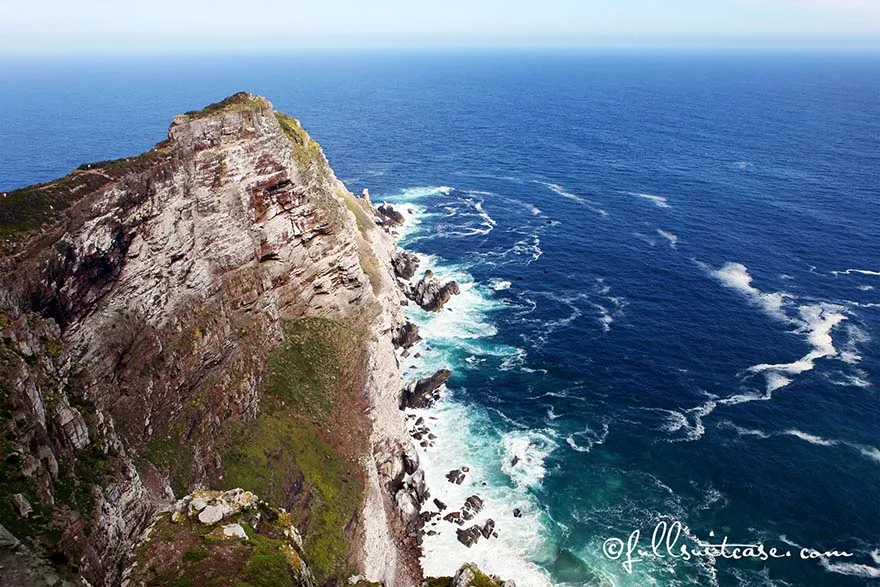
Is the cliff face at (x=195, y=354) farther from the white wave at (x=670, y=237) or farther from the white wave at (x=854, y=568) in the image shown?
the white wave at (x=670, y=237)

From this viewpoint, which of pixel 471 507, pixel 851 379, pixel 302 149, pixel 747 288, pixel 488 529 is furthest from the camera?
pixel 747 288

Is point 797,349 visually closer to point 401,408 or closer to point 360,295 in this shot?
point 401,408

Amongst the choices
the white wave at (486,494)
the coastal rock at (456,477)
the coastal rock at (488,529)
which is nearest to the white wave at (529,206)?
the white wave at (486,494)

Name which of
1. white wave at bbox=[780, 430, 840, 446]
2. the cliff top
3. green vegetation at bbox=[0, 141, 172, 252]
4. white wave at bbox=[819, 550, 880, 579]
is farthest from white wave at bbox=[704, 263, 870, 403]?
green vegetation at bbox=[0, 141, 172, 252]

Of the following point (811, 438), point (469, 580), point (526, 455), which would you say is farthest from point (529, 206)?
point (469, 580)

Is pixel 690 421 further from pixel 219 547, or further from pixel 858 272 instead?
pixel 219 547

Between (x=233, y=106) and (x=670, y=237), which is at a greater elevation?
(x=233, y=106)

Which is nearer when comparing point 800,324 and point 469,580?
point 469,580
